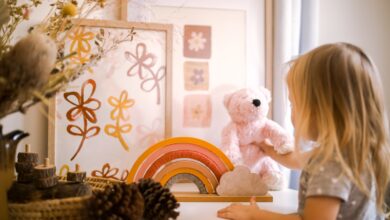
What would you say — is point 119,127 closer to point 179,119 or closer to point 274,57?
point 179,119

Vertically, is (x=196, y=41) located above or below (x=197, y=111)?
above

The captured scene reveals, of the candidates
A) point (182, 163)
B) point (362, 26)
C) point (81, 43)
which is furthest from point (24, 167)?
point (362, 26)

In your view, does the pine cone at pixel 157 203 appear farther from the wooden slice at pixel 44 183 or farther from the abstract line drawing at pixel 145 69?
the abstract line drawing at pixel 145 69

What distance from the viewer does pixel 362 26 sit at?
1.41m

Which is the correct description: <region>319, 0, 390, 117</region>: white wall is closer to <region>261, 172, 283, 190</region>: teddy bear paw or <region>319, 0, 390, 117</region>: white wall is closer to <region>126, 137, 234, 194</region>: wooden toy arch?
<region>261, 172, 283, 190</region>: teddy bear paw

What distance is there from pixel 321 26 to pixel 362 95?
0.74 m

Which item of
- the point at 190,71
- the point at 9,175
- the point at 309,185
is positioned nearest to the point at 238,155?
the point at 190,71

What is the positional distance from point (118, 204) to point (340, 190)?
38cm

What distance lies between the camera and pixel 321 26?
1.39 meters

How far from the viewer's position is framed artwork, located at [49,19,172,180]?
1.12m

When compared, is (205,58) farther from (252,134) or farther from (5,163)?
(5,163)

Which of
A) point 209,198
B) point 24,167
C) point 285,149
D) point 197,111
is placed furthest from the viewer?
point 197,111

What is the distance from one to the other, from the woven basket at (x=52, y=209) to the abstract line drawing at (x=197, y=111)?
2.06 feet

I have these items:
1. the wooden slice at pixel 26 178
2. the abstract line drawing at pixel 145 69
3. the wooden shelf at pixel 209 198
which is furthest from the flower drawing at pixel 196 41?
the wooden slice at pixel 26 178
